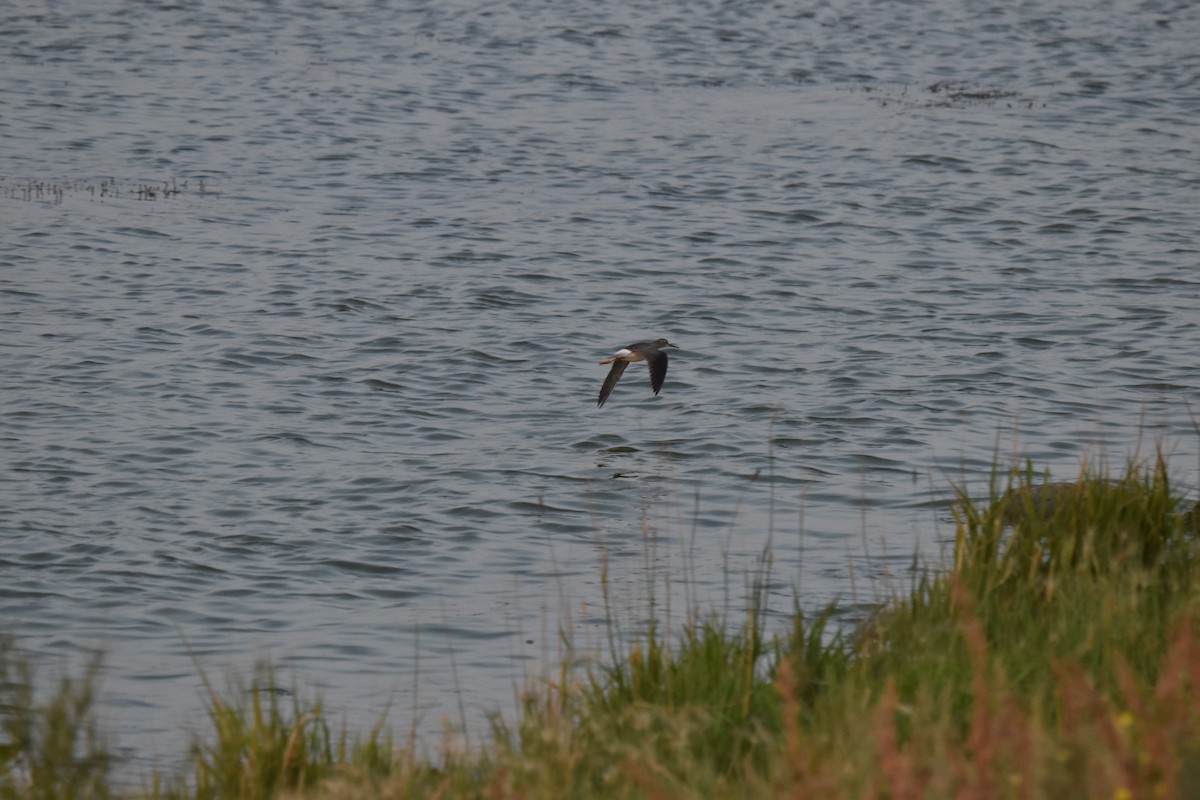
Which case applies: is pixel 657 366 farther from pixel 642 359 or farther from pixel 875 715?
pixel 875 715

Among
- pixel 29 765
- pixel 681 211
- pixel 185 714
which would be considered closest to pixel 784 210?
pixel 681 211

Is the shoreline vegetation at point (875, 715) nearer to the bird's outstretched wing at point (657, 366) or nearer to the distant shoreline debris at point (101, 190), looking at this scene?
the bird's outstretched wing at point (657, 366)

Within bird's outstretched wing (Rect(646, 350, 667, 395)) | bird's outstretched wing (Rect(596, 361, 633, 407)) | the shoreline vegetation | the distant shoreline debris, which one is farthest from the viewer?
the distant shoreline debris

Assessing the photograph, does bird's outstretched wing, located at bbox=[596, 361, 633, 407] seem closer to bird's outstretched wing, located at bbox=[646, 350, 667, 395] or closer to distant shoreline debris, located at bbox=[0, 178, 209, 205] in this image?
bird's outstretched wing, located at bbox=[646, 350, 667, 395]

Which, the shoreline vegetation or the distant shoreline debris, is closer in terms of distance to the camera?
the shoreline vegetation

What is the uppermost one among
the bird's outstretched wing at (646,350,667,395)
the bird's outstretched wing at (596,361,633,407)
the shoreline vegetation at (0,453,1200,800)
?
the shoreline vegetation at (0,453,1200,800)

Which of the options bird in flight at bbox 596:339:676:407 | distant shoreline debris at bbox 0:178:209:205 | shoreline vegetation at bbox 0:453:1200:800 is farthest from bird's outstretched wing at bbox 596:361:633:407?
distant shoreline debris at bbox 0:178:209:205

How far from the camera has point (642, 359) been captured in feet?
35.7

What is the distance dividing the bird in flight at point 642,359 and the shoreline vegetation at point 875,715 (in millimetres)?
4661

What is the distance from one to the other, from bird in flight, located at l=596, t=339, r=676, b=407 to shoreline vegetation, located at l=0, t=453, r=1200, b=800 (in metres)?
4.66

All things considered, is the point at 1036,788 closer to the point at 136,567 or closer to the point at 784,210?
the point at 136,567

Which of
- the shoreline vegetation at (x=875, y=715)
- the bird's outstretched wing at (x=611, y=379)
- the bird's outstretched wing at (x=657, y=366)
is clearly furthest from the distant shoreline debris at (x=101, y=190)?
the shoreline vegetation at (x=875, y=715)

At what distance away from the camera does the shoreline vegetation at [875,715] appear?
3283 millimetres

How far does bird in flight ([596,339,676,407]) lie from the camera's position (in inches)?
418
